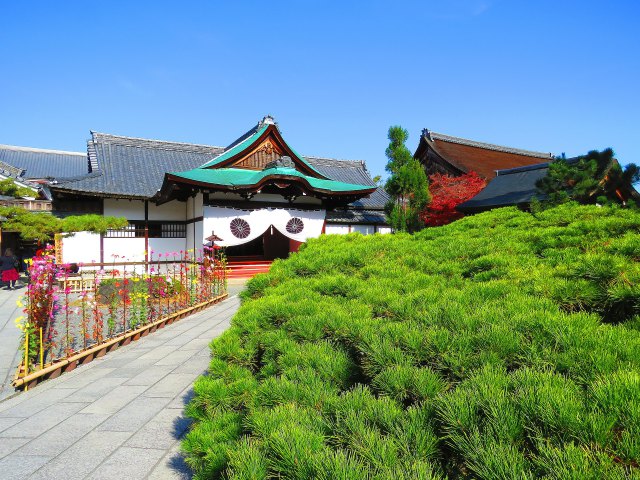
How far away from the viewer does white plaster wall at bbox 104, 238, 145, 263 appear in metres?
14.8

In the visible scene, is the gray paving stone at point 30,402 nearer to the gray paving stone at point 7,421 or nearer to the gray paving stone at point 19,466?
the gray paving stone at point 7,421

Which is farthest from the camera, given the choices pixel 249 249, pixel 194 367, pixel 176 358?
pixel 249 249

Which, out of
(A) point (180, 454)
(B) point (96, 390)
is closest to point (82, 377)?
(B) point (96, 390)

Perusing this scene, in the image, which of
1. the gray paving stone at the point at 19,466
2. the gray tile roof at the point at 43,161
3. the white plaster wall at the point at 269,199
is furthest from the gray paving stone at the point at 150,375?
the gray tile roof at the point at 43,161

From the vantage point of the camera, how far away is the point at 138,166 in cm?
1720

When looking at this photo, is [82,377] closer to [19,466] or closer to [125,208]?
[19,466]

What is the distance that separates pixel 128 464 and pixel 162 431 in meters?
0.53

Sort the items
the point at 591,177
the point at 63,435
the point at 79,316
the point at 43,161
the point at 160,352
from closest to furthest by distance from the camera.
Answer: the point at 63,435, the point at 160,352, the point at 79,316, the point at 591,177, the point at 43,161

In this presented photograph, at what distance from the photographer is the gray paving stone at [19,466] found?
278 cm

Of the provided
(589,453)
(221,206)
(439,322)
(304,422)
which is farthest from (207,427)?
(221,206)

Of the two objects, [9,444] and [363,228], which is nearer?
[9,444]

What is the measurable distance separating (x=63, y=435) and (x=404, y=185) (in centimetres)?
1385

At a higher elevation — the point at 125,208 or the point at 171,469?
the point at 125,208

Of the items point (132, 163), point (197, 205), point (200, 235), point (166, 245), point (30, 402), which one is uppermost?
point (132, 163)
